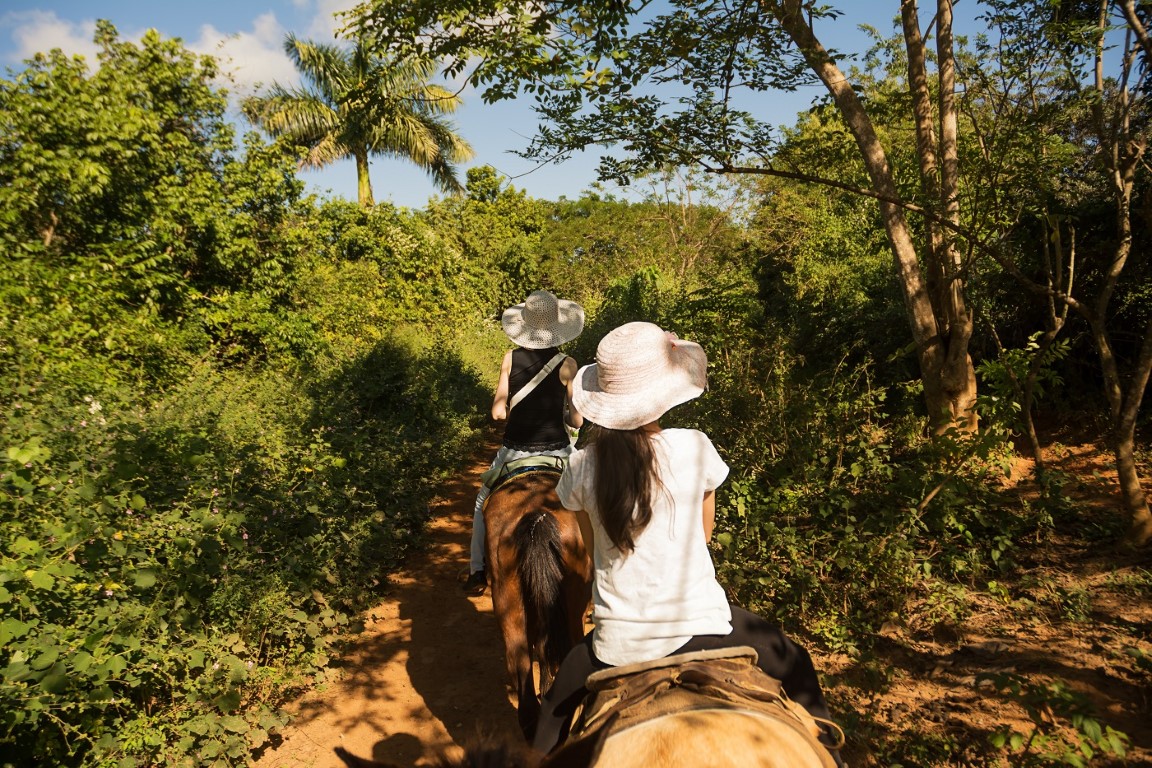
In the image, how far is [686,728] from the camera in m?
1.65

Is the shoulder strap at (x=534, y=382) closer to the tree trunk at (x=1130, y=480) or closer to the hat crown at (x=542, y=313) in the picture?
the hat crown at (x=542, y=313)

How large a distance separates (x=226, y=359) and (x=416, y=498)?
6026 millimetres

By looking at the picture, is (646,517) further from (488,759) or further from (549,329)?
(549,329)

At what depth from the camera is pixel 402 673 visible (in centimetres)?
482

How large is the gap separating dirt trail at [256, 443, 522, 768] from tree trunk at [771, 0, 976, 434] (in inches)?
181

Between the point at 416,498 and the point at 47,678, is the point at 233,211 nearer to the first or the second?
the point at 416,498

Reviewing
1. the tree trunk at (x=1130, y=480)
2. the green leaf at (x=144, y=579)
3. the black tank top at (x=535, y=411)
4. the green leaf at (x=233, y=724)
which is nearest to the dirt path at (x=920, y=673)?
the tree trunk at (x=1130, y=480)

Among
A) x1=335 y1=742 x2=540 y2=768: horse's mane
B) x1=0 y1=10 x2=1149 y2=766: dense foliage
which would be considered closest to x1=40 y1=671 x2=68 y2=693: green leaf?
x1=0 y1=10 x2=1149 y2=766: dense foliage

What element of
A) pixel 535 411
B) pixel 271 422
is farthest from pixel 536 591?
pixel 271 422

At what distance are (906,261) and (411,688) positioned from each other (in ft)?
18.5

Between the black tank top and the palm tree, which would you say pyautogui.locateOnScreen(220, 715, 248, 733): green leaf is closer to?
the black tank top

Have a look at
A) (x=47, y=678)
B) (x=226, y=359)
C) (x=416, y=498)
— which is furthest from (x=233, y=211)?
(x=47, y=678)

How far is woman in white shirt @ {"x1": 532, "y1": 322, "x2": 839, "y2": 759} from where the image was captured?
85.2 inches

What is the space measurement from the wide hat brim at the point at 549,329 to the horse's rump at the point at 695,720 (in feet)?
9.08
